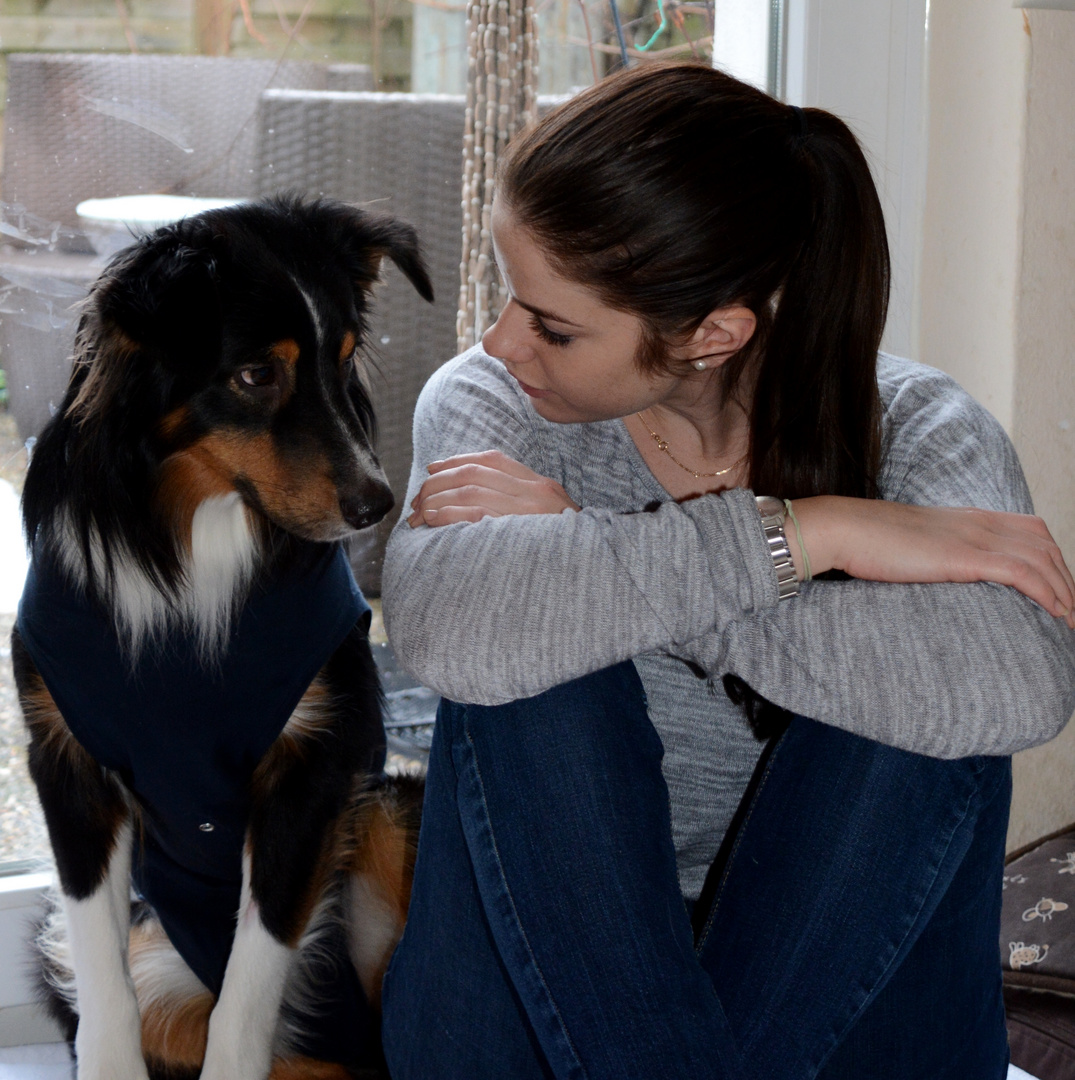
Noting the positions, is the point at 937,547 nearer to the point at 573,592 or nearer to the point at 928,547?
the point at 928,547

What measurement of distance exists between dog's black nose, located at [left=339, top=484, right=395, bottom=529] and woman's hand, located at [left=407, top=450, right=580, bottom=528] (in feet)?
0.37

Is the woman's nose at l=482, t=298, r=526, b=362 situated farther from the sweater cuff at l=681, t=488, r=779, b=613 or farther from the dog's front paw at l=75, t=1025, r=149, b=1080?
the dog's front paw at l=75, t=1025, r=149, b=1080

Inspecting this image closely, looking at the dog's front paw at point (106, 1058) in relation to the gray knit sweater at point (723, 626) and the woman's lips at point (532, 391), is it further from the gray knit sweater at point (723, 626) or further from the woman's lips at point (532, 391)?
the woman's lips at point (532, 391)

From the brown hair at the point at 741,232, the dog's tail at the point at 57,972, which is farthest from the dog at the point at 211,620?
the brown hair at the point at 741,232

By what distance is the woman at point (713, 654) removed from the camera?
1052 millimetres

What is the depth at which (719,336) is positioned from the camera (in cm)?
126

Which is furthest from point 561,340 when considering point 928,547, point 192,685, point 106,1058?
point 106,1058

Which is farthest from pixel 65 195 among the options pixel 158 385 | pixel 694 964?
pixel 694 964

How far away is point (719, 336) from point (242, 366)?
531 millimetres

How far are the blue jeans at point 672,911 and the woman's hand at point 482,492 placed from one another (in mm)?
186

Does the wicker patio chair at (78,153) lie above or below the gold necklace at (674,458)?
above

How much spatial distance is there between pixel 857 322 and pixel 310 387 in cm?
62

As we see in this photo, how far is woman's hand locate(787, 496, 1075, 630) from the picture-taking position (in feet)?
3.59

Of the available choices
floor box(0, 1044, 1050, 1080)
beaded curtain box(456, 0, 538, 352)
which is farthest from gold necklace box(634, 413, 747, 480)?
floor box(0, 1044, 1050, 1080)
